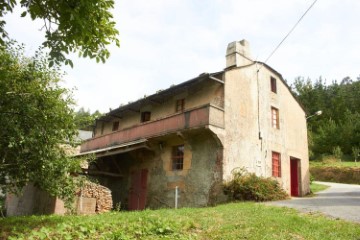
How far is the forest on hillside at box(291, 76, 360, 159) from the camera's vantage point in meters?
38.7

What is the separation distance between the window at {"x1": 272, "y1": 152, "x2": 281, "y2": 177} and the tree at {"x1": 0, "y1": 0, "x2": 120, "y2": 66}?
14789 mm

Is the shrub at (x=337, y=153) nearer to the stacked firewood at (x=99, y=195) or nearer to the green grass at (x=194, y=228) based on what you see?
the green grass at (x=194, y=228)

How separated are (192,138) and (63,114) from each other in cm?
819

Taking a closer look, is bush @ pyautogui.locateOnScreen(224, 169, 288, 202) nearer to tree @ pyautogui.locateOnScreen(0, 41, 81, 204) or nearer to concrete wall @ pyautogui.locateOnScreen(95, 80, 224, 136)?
concrete wall @ pyautogui.locateOnScreen(95, 80, 224, 136)

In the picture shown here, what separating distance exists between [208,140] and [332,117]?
37.7 m

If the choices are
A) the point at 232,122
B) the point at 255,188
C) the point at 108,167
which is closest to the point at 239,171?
the point at 255,188

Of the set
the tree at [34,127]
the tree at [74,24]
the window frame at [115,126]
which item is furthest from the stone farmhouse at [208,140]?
the tree at [74,24]

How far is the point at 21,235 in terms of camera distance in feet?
26.3

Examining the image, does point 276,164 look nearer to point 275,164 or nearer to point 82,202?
point 275,164

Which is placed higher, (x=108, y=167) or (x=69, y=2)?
(x=69, y=2)

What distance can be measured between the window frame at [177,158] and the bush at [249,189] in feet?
9.72

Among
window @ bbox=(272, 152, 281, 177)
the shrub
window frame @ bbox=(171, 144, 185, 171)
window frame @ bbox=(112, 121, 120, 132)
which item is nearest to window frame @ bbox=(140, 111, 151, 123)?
window frame @ bbox=(112, 121, 120, 132)

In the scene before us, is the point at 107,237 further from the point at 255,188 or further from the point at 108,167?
the point at 108,167

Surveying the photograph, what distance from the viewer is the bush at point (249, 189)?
15062mm
